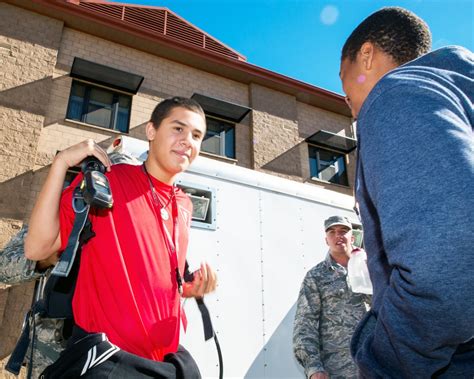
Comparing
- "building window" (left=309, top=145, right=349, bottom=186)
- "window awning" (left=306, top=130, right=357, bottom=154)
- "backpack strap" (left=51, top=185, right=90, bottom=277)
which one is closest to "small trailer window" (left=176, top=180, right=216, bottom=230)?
"backpack strap" (left=51, top=185, right=90, bottom=277)

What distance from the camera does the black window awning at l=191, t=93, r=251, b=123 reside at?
11120mm

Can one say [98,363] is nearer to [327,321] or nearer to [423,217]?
[423,217]

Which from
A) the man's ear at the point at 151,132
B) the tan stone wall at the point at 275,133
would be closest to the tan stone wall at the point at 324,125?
the tan stone wall at the point at 275,133

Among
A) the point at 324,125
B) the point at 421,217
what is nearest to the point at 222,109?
the point at 324,125

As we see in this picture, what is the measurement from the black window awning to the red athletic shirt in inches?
382

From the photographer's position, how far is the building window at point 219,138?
1145 cm

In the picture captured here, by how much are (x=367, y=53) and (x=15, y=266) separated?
5.99 feet

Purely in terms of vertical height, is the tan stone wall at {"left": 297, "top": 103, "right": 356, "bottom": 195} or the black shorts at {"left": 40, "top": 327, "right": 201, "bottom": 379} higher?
the tan stone wall at {"left": 297, "top": 103, "right": 356, "bottom": 195}

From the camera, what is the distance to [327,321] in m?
3.59

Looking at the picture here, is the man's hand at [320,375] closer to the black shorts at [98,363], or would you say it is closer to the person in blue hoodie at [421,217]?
the black shorts at [98,363]

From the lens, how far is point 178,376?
1.38 m

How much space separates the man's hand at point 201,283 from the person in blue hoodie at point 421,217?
2.45ft

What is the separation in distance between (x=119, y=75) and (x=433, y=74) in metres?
10.2

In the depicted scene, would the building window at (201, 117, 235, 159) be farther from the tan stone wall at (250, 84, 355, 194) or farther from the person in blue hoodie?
the person in blue hoodie
